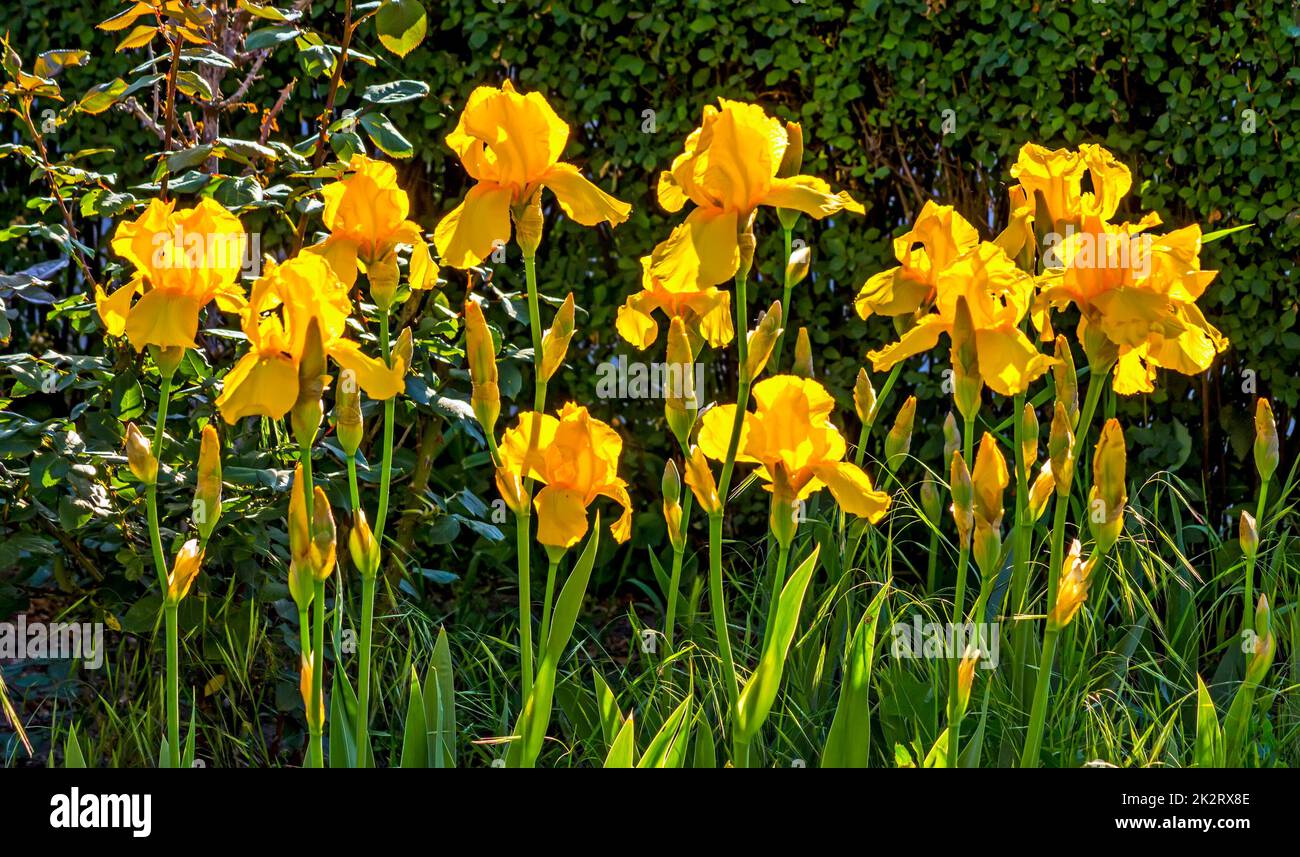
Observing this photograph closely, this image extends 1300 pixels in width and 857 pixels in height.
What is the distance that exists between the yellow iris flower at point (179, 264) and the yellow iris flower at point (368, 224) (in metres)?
0.18

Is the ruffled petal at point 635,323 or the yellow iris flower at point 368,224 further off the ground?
the yellow iris flower at point 368,224

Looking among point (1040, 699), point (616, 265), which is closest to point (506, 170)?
point (1040, 699)

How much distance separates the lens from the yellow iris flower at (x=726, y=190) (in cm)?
184

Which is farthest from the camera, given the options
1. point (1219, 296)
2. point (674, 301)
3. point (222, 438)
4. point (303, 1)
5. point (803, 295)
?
point (803, 295)

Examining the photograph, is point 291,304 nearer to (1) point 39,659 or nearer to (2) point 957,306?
(2) point 957,306

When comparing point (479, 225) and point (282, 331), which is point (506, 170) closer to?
point (479, 225)

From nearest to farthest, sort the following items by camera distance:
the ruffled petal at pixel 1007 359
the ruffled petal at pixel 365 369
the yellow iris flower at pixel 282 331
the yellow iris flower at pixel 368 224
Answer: the yellow iris flower at pixel 282 331 → the ruffled petal at pixel 365 369 → the ruffled petal at pixel 1007 359 → the yellow iris flower at pixel 368 224

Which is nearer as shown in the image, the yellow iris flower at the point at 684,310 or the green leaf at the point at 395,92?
the yellow iris flower at the point at 684,310

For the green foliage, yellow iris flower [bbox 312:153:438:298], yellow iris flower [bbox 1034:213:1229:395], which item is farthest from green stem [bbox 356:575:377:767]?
yellow iris flower [bbox 1034:213:1229:395]

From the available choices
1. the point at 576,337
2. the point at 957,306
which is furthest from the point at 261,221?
the point at 957,306

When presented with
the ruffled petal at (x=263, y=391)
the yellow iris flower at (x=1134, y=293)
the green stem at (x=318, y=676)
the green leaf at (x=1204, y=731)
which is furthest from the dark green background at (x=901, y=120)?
the ruffled petal at (x=263, y=391)

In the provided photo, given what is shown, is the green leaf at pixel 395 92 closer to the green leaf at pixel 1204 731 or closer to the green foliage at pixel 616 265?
the green foliage at pixel 616 265

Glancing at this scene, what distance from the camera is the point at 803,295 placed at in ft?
14.8
